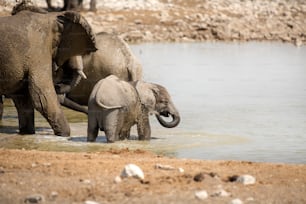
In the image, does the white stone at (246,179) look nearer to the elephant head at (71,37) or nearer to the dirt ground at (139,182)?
the dirt ground at (139,182)

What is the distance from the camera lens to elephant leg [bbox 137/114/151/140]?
41.2ft

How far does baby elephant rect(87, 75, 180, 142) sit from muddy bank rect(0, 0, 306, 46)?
16552 millimetres

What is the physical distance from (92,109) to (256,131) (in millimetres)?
2257

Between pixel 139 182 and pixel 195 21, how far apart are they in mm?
24191

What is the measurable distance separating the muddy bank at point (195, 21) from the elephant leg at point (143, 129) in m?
16.7

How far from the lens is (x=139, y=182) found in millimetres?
7992

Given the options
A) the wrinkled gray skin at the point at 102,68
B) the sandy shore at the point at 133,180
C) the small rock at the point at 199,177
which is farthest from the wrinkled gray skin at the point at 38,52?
the small rock at the point at 199,177

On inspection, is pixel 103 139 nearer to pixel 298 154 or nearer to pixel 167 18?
pixel 298 154

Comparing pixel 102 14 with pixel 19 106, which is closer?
pixel 19 106

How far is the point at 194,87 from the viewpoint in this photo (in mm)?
19234

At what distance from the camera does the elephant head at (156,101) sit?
42.1ft

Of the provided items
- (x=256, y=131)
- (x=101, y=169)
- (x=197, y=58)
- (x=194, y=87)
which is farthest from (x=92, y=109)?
(x=197, y=58)

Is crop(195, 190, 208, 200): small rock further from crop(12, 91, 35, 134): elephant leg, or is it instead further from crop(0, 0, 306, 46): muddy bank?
crop(0, 0, 306, 46): muddy bank

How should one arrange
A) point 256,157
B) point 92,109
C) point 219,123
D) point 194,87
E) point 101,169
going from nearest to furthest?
point 101,169 < point 256,157 < point 92,109 < point 219,123 < point 194,87
